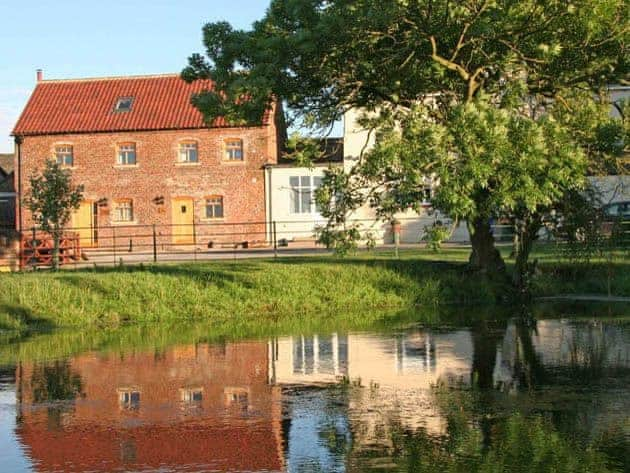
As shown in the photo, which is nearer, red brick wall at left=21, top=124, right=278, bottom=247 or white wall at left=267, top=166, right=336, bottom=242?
white wall at left=267, top=166, right=336, bottom=242

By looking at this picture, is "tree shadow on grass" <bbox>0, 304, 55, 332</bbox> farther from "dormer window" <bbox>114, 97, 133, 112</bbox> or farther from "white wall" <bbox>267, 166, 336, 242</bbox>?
"dormer window" <bbox>114, 97, 133, 112</bbox>

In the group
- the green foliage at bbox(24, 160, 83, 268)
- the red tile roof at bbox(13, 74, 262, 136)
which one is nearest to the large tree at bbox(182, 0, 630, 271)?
the green foliage at bbox(24, 160, 83, 268)

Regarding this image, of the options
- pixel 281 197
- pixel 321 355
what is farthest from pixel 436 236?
pixel 281 197

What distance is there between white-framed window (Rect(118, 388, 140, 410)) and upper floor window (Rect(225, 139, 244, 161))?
35.4 m

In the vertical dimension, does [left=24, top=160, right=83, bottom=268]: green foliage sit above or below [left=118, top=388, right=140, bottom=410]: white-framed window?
above

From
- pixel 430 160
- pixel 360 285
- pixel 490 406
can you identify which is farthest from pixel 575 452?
pixel 360 285

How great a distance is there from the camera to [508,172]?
17750mm

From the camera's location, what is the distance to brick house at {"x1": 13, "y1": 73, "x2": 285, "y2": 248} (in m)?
47.8

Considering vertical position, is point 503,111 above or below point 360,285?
above

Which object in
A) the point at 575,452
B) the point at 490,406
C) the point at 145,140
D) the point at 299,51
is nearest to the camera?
the point at 575,452

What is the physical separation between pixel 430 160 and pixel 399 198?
214 centimetres

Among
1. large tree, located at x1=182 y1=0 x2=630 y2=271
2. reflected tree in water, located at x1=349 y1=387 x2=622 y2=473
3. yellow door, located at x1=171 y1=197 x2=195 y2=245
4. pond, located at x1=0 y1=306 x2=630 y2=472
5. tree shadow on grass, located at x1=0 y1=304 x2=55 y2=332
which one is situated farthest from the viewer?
yellow door, located at x1=171 y1=197 x2=195 y2=245

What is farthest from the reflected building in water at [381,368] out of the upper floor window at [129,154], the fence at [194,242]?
the upper floor window at [129,154]

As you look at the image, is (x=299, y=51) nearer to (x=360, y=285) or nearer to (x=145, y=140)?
(x=360, y=285)
